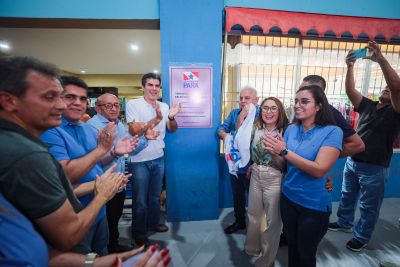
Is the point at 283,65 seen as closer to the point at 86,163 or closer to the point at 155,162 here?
the point at 155,162

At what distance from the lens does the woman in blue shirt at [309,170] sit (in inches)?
52.7

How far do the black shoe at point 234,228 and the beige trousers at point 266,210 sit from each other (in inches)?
18.3

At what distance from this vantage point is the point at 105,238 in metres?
1.51

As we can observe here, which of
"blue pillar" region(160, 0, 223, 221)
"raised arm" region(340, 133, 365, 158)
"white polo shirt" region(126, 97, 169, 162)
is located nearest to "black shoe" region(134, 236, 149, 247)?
"blue pillar" region(160, 0, 223, 221)

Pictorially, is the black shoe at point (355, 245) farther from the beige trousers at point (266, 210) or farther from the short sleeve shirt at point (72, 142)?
the short sleeve shirt at point (72, 142)

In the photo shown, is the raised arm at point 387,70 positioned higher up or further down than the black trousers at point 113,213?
higher up

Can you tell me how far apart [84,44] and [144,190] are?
440cm

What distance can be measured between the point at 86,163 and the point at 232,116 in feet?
5.58

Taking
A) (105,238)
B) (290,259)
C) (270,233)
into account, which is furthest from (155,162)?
(290,259)

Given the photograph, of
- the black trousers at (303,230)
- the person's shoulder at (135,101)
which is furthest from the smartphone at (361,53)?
the person's shoulder at (135,101)

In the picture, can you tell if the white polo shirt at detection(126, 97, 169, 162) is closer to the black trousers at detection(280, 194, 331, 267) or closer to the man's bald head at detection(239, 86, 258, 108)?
the man's bald head at detection(239, 86, 258, 108)

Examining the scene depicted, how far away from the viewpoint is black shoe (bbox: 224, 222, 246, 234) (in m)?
2.41

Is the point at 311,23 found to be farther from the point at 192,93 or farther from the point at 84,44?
the point at 84,44

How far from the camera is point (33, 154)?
638 mm
